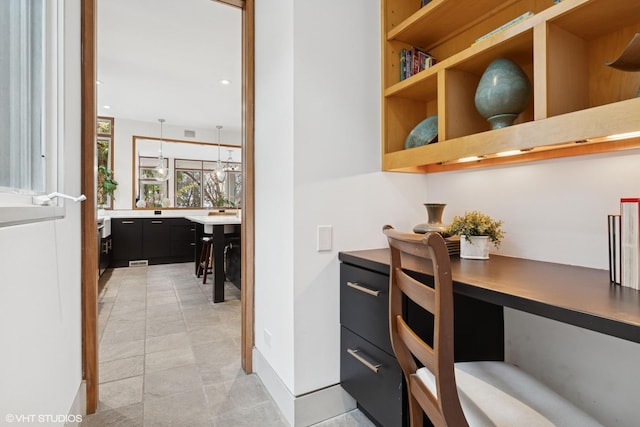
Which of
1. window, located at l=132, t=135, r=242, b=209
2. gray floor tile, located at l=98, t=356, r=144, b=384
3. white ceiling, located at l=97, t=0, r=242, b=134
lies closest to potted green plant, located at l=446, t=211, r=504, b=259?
gray floor tile, located at l=98, t=356, r=144, b=384

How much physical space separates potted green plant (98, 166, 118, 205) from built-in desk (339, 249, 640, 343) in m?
5.97

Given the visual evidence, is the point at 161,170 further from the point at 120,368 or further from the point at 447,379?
the point at 447,379

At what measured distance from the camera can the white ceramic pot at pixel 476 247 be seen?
1.42 m

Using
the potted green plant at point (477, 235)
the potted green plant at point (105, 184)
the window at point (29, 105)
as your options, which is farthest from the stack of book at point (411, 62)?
the potted green plant at point (105, 184)

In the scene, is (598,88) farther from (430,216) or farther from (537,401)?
(537,401)

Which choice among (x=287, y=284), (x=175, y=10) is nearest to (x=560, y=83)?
(x=287, y=284)

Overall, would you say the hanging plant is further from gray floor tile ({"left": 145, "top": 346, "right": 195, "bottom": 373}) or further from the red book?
the red book

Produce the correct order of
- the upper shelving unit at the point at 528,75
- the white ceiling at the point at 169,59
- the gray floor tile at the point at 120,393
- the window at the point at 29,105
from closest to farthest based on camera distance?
the window at the point at 29,105
the upper shelving unit at the point at 528,75
the gray floor tile at the point at 120,393
the white ceiling at the point at 169,59

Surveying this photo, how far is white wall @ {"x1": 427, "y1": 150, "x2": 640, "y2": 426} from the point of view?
1.13 meters

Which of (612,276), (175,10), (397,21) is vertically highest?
(175,10)

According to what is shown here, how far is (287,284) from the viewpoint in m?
1.59

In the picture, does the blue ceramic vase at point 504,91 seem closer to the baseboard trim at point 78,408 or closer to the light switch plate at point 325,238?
the light switch plate at point 325,238

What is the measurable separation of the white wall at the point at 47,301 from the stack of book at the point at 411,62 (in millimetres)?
1645

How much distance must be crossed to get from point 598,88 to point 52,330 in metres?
2.25
